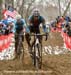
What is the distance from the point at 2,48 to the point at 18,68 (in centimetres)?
639

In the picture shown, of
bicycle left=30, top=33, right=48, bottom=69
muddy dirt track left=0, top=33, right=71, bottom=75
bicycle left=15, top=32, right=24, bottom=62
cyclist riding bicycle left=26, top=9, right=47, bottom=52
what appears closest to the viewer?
muddy dirt track left=0, top=33, right=71, bottom=75

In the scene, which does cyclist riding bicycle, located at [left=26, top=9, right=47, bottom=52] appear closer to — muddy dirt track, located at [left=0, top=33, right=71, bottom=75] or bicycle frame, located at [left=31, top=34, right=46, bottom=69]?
bicycle frame, located at [left=31, top=34, right=46, bottom=69]

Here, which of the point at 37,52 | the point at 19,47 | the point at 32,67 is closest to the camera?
the point at 37,52

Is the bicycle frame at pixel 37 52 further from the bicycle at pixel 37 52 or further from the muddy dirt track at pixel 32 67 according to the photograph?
the muddy dirt track at pixel 32 67

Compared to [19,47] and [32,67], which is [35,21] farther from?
[19,47]

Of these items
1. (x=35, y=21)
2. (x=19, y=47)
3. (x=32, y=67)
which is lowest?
(x=32, y=67)

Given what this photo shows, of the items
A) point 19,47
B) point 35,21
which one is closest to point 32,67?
point 35,21

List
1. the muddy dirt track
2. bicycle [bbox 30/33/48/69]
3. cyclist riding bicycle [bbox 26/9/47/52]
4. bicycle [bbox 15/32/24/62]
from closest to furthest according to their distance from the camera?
1. the muddy dirt track
2. bicycle [bbox 30/33/48/69]
3. cyclist riding bicycle [bbox 26/9/47/52]
4. bicycle [bbox 15/32/24/62]

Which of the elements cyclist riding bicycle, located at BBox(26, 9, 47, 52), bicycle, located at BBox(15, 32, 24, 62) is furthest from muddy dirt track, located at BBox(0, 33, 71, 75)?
cyclist riding bicycle, located at BBox(26, 9, 47, 52)

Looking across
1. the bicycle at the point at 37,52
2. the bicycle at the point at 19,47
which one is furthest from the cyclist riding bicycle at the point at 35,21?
the bicycle at the point at 19,47

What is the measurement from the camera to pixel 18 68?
12320 millimetres

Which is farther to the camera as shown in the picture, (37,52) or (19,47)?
(19,47)

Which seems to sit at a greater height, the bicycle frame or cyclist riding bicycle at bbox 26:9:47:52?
cyclist riding bicycle at bbox 26:9:47:52

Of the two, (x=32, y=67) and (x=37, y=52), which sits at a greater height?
(x=37, y=52)
